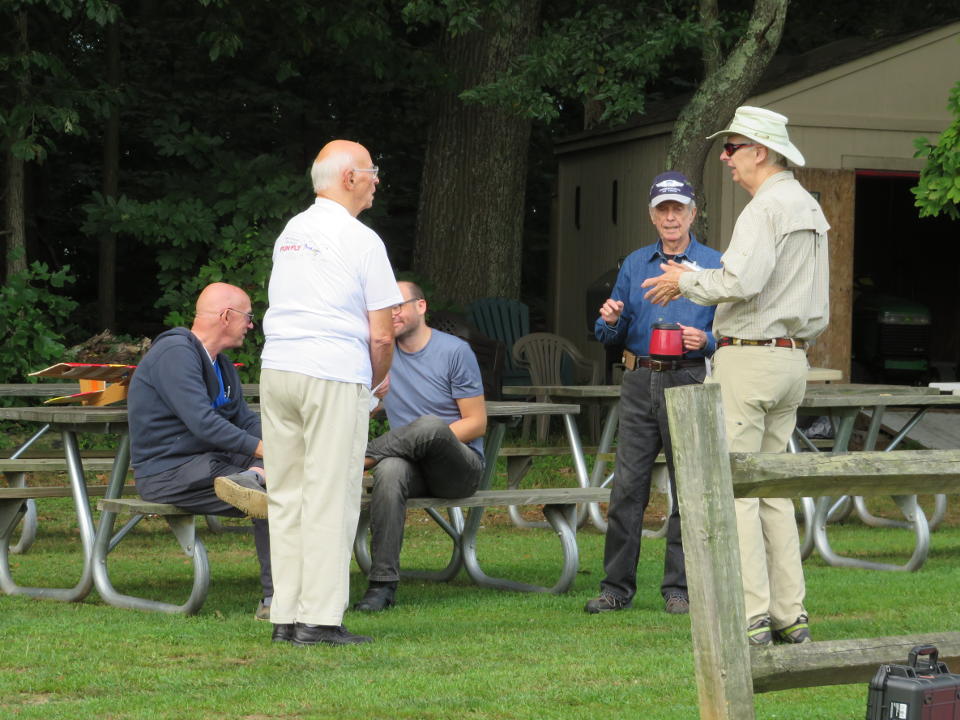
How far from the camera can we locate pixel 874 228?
22.7 metres

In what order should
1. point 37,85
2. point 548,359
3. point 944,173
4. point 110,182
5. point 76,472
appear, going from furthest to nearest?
point 110,182, point 548,359, point 37,85, point 944,173, point 76,472

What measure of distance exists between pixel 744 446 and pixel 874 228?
17.8 metres

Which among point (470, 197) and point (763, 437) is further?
point (470, 197)

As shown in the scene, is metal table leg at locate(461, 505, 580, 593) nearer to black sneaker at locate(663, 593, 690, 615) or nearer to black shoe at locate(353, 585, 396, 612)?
black sneaker at locate(663, 593, 690, 615)

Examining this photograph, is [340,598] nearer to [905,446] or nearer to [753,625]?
[753,625]

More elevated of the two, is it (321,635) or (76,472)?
(76,472)

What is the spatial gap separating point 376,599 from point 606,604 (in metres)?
0.95

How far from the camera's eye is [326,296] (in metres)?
5.66

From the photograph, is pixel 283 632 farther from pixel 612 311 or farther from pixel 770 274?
pixel 770 274

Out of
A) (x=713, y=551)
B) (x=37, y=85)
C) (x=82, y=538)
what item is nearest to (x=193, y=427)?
(x=82, y=538)

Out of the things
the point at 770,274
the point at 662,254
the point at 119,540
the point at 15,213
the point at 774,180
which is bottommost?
the point at 119,540

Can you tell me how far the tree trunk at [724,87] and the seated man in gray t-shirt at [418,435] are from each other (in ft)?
20.8

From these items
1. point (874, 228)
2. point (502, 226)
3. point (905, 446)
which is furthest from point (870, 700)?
point (874, 228)

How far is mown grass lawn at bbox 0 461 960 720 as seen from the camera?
4.80 meters
